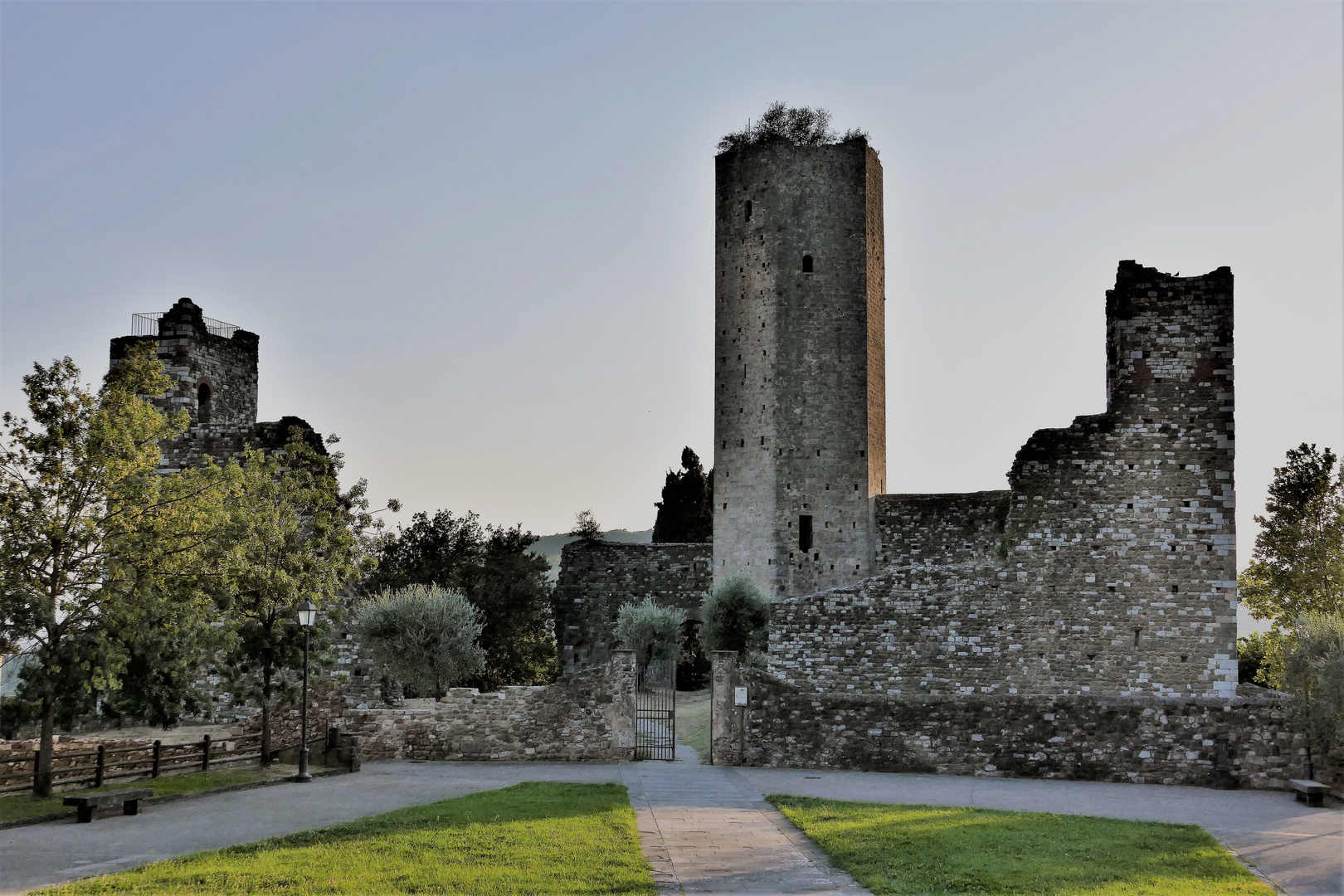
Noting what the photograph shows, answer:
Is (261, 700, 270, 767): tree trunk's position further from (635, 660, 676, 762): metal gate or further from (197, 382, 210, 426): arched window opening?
(197, 382, 210, 426): arched window opening

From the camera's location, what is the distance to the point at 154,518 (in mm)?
16469

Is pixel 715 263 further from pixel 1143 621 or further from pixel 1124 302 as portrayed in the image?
pixel 1143 621

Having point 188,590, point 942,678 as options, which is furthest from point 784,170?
point 188,590

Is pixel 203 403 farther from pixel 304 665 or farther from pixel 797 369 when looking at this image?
pixel 797 369

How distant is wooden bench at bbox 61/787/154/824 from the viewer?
13750 mm

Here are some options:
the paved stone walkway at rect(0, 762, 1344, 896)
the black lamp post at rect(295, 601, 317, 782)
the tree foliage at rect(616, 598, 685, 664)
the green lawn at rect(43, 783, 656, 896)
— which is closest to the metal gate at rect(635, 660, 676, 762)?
the tree foliage at rect(616, 598, 685, 664)

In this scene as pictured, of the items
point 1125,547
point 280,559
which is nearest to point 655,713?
point 280,559

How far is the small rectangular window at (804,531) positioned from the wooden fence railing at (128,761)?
18.2 metres

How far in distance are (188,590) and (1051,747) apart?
45.4ft

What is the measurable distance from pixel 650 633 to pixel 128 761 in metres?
18.7

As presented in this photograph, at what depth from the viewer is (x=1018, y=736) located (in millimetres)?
19297

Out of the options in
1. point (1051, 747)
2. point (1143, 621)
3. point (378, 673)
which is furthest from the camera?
point (378, 673)

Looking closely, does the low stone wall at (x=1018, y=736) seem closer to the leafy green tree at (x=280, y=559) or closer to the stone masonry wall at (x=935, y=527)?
the leafy green tree at (x=280, y=559)

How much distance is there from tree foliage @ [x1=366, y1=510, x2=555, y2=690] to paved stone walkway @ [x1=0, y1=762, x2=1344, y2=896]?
16.8 meters
